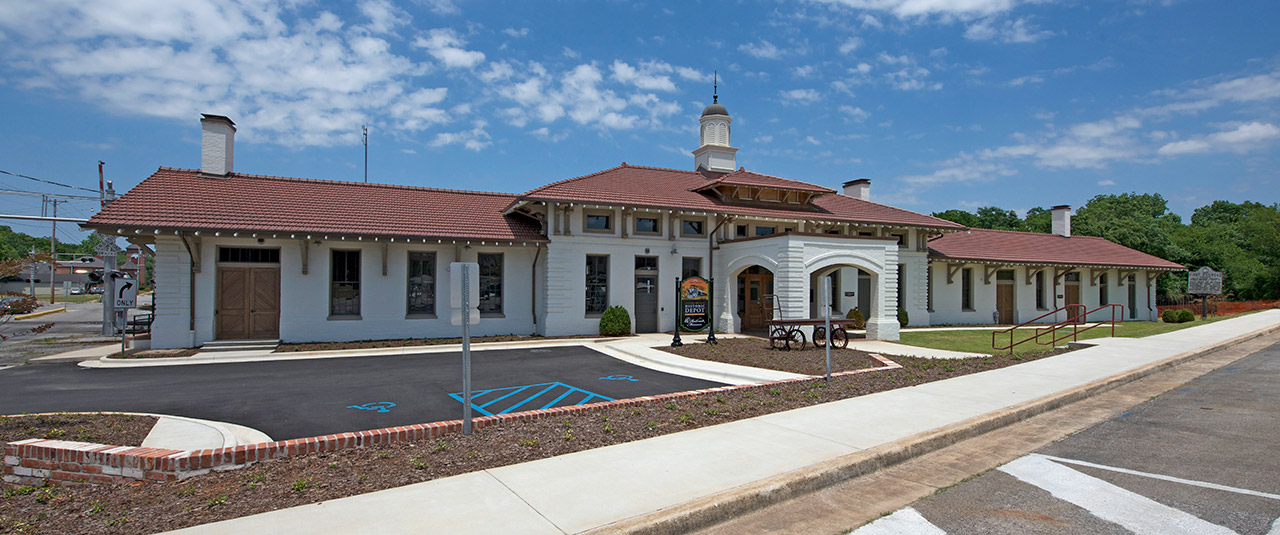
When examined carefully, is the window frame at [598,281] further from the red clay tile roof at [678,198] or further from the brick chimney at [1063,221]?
the brick chimney at [1063,221]

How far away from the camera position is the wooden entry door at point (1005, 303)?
30562mm

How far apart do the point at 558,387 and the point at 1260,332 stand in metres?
25.1

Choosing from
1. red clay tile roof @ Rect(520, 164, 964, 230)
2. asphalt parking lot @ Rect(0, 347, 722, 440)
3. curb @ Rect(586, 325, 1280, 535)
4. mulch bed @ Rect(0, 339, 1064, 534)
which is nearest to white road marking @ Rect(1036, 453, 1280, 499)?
curb @ Rect(586, 325, 1280, 535)

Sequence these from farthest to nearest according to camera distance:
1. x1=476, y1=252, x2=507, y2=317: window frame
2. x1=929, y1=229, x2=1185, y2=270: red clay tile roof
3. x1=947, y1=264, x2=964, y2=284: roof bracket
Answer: x1=929, y1=229, x2=1185, y2=270: red clay tile roof, x1=947, y1=264, x2=964, y2=284: roof bracket, x1=476, y1=252, x2=507, y2=317: window frame

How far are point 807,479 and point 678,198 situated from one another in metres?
17.6

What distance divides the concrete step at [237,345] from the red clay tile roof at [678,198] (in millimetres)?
8533

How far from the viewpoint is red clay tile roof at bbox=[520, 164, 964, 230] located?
822 inches

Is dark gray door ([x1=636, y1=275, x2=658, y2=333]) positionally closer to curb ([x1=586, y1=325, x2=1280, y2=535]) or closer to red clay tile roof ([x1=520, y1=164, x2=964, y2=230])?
red clay tile roof ([x1=520, y1=164, x2=964, y2=230])

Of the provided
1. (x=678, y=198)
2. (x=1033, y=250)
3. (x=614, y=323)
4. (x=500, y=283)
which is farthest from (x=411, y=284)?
(x=1033, y=250)

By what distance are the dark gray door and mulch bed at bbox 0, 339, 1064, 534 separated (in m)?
13.0

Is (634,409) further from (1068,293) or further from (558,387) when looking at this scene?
(1068,293)

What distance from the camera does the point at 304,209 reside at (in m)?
18.9

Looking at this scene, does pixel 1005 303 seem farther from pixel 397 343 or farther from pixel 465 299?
pixel 465 299

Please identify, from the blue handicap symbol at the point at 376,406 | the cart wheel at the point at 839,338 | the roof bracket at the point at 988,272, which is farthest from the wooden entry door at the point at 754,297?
the blue handicap symbol at the point at 376,406
